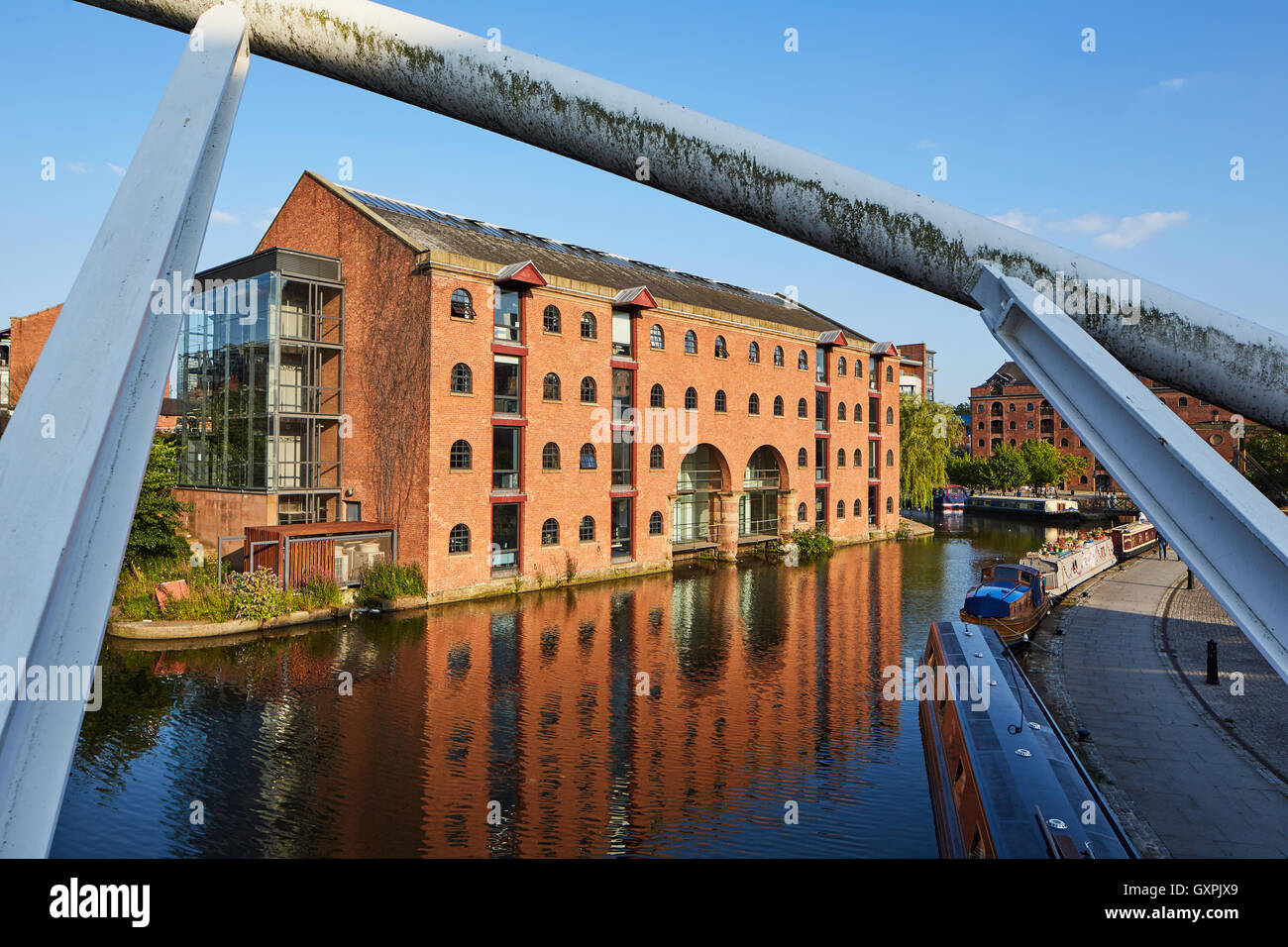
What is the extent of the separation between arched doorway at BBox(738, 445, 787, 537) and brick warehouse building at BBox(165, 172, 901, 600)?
15.4ft

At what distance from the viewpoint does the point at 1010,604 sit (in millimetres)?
19125

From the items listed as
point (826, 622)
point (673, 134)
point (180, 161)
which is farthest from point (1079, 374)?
point (826, 622)

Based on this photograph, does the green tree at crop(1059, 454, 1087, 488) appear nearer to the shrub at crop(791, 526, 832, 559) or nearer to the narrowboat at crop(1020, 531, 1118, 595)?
the narrowboat at crop(1020, 531, 1118, 595)

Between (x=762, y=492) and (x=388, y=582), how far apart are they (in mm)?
20130

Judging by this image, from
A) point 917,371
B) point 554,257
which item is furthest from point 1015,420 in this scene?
point 554,257

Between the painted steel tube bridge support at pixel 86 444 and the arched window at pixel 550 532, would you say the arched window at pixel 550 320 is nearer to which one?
the arched window at pixel 550 532

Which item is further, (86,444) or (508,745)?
(508,745)

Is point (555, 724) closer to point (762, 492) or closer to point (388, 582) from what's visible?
point (388, 582)

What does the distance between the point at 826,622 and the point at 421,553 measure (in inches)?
469

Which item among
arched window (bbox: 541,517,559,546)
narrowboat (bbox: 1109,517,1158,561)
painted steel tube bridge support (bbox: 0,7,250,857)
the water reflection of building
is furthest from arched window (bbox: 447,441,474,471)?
narrowboat (bbox: 1109,517,1158,561)

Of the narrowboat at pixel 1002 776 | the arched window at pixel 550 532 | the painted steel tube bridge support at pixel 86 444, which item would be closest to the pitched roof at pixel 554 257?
the arched window at pixel 550 532

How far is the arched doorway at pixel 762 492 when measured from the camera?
122ft

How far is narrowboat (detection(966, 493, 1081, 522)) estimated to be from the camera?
57.2 metres
